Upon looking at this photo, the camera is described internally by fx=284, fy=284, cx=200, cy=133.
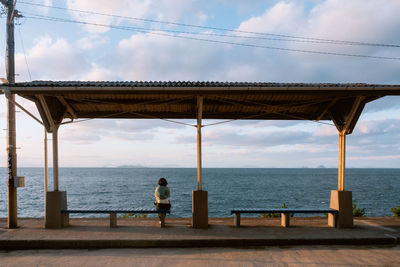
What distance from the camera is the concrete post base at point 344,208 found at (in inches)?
296

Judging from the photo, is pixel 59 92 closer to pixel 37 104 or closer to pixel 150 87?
pixel 37 104

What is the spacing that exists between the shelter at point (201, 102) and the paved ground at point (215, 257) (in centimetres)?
153

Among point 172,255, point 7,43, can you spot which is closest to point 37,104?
point 7,43

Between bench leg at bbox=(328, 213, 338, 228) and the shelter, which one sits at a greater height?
the shelter

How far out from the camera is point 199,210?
7316 mm

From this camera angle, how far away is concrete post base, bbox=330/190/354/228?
751 cm

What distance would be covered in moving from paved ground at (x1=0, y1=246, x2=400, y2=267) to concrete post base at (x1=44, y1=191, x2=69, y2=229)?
4.53ft

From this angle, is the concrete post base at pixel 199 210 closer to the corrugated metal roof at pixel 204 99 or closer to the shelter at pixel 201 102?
the shelter at pixel 201 102

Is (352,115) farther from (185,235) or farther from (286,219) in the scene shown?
(185,235)

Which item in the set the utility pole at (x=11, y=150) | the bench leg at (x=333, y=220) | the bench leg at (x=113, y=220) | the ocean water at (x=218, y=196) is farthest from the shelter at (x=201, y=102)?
the ocean water at (x=218, y=196)

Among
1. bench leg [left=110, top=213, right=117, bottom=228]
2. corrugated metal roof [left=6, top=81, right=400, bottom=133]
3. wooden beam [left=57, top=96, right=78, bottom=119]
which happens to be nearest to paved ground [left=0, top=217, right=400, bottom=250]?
bench leg [left=110, top=213, right=117, bottom=228]

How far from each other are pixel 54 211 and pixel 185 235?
354cm

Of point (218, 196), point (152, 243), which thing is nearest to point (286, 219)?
point (152, 243)

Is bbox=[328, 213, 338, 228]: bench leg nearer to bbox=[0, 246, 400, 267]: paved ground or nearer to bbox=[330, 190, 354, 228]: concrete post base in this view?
bbox=[330, 190, 354, 228]: concrete post base
